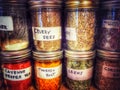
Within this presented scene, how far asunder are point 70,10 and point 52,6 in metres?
0.08

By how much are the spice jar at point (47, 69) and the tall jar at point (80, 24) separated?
87 mm

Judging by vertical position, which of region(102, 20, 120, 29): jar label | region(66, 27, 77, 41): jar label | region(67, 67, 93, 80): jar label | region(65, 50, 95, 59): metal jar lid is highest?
region(102, 20, 120, 29): jar label

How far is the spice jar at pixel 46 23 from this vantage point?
0.58 metres

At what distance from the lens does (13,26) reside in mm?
606

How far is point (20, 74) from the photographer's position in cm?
63

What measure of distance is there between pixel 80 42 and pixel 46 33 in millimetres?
145

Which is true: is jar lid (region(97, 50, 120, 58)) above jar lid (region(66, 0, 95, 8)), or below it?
below

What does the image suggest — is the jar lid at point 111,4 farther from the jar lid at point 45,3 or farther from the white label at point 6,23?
the white label at point 6,23

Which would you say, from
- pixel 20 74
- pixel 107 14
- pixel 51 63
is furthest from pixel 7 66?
pixel 107 14

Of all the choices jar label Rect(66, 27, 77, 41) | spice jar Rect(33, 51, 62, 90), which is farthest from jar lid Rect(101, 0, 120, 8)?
spice jar Rect(33, 51, 62, 90)

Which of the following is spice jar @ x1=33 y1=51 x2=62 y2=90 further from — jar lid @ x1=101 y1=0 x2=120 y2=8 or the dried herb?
jar lid @ x1=101 y1=0 x2=120 y2=8

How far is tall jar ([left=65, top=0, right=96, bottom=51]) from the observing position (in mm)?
584

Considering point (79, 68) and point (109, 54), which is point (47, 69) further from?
point (109, 54)

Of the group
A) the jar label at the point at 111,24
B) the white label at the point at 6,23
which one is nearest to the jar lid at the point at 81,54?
the jar label at the point at 111,24
